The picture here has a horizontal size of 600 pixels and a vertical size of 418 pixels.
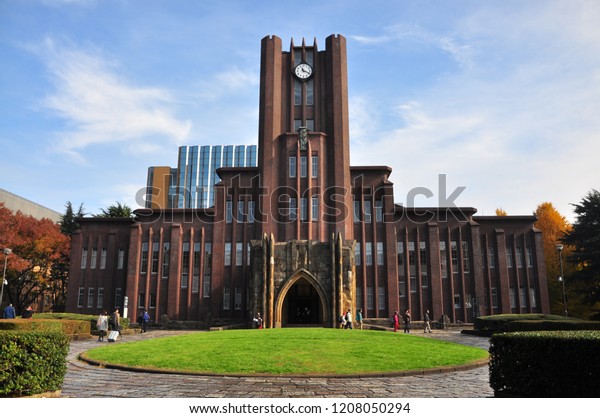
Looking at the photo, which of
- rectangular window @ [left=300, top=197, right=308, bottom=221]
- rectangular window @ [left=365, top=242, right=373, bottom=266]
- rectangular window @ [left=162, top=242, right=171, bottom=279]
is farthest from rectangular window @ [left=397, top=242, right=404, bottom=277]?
rectangular window @ [left=162, top=242, right=171, bottom=279]

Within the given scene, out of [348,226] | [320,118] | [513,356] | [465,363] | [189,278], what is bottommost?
[465,363]

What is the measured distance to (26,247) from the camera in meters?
45.7

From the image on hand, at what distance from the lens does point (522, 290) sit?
1688 inches

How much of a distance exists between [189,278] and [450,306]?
2340 cm

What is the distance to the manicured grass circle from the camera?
42.3 ft

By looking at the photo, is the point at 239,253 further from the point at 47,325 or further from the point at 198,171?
the point at 198,171

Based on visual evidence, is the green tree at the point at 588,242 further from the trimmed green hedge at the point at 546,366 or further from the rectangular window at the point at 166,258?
the rectangular window at the point at 166,258

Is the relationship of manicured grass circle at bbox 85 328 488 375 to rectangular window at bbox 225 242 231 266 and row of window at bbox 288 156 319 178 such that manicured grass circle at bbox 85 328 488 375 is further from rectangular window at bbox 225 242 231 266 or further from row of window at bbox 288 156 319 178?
row of window at bbox 288 156 319 178

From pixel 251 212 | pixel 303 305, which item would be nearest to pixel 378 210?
pixel 303 305

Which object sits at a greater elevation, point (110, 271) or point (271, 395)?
point (110, 271)

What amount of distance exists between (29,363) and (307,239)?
1295 inches

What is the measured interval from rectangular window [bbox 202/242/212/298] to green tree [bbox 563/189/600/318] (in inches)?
1149
